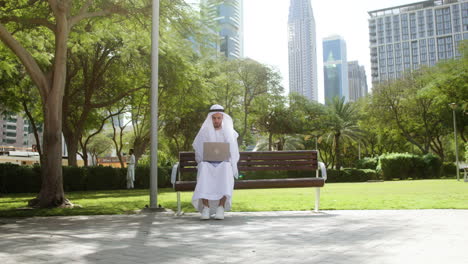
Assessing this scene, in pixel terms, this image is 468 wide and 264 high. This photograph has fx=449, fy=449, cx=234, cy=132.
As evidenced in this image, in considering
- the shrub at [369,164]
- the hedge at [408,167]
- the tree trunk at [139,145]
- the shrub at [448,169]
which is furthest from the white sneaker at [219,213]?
the shrub at [448,169]

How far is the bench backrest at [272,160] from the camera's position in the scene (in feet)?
27.8

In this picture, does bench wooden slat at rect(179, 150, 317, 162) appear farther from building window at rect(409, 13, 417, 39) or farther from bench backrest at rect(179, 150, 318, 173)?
building window at rect(409, 13, 417, 39)

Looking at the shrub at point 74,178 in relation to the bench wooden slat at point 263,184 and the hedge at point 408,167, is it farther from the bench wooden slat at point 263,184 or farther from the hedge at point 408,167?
the hedge at point 408,167

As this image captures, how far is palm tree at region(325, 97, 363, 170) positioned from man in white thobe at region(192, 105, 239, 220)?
46033 millimetres

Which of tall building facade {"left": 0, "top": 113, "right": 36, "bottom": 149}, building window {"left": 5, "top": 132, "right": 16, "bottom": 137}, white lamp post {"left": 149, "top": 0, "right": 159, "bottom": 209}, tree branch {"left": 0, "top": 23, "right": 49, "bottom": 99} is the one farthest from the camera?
building window {"left": 5, "top": 132, "right": 16, "bottom": 137}

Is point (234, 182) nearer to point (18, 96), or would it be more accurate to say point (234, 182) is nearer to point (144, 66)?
point (144, 66)

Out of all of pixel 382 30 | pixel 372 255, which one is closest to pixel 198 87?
pixel 372 255

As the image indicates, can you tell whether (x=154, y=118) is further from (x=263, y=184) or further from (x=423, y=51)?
(x=423, y=51)

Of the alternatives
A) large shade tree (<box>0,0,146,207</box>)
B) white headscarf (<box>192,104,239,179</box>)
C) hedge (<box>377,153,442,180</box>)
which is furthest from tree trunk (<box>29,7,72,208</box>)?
hedge (<box>377,153,442,180</box>)

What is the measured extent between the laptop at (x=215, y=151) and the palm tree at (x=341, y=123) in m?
46.2

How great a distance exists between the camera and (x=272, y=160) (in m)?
8.55

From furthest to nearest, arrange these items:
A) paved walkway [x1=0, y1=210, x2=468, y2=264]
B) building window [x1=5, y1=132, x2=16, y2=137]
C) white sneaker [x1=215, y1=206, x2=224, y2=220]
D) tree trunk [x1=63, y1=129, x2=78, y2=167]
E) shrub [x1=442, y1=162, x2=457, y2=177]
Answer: building window [x1=5, y1=132, x2=16, y2=137], shrub [x1=442, y1=162, x2=457, y2=177], tree trunk [x1=63, y1=129, x2=78, y2=167], white sneaker [x1=215, y1=206, x2=224, y2=220], paved walkway [x1=0, y1=210, x2=468, y2=264]

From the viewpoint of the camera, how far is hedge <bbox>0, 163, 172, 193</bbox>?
1922 cm

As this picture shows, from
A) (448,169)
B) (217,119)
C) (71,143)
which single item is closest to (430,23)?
(448,169)
